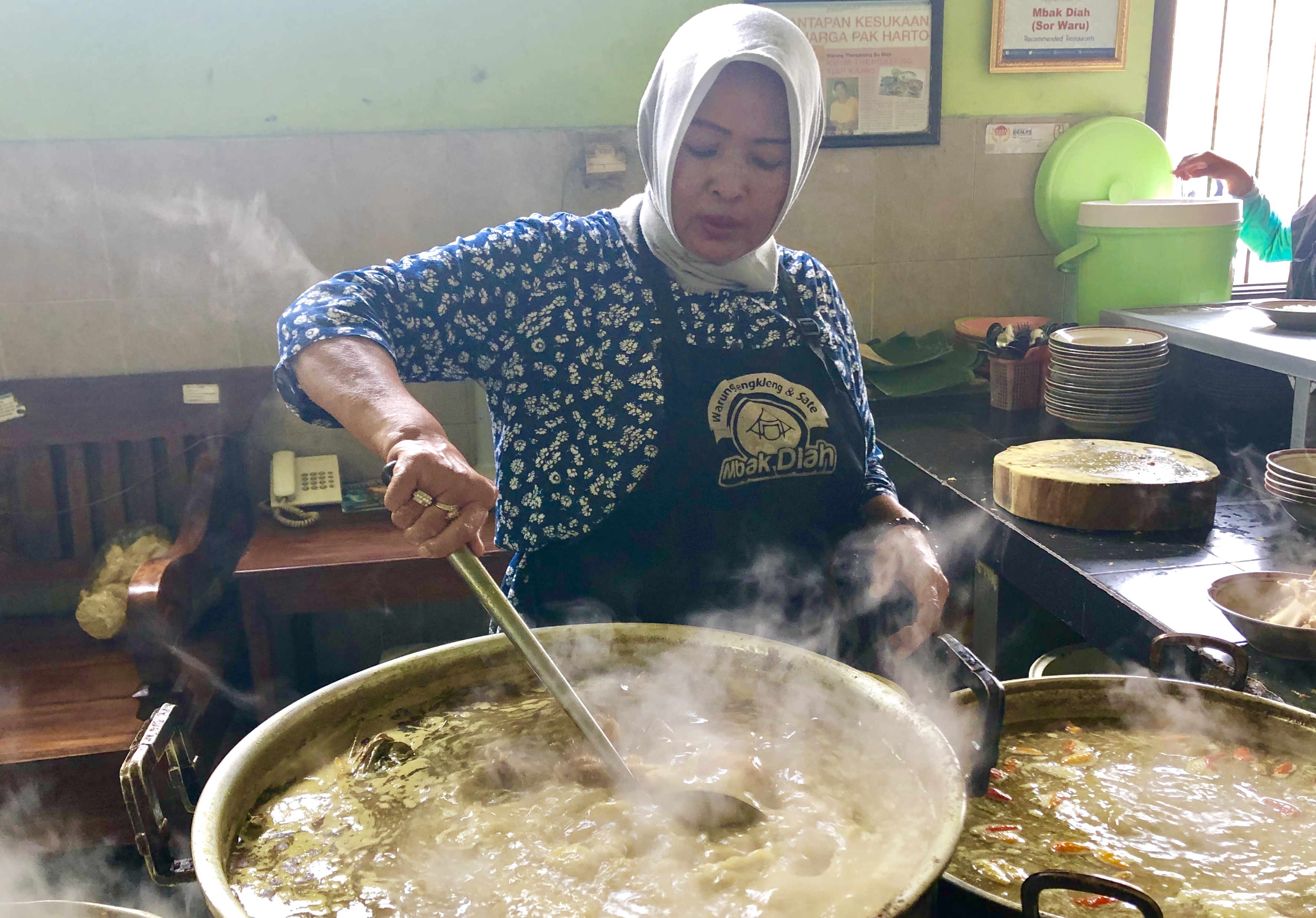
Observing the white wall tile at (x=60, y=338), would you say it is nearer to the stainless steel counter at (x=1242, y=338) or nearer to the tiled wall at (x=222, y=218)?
the tiled wall at (x=222, y=218)

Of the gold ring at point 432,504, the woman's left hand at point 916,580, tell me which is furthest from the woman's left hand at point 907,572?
the gold ring at point 432,504

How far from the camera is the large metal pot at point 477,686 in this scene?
0.88 m

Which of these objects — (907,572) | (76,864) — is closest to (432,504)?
(907,572)

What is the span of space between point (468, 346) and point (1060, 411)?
2302 mm

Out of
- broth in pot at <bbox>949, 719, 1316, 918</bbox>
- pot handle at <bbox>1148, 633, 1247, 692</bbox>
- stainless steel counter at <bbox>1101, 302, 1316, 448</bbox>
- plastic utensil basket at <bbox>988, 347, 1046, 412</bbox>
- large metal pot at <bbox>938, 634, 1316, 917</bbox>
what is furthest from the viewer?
plastic utensil basket at <bbox>988, 347, 1046, 412</bbox>

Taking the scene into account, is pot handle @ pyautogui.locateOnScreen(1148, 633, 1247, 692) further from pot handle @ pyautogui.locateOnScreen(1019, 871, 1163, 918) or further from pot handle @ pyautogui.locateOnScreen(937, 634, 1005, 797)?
pot handle @ pyautogui.locateOnScreen(1019, 871, 1163, 918)

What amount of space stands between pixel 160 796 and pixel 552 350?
3.18ft

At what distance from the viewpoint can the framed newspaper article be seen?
12.1 ft

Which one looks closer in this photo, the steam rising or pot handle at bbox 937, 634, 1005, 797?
pot handle at bbox 937, 634, 1005, 797

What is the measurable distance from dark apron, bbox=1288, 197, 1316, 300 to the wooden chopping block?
181 centimetres

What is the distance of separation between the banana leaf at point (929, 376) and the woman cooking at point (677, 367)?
1831 mm

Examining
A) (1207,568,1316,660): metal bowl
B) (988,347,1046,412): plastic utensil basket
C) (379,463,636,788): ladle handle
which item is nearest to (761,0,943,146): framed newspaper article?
(988,347,1046,412): plastic utensil basket

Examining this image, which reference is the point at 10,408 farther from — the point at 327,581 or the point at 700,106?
the point at 700,106

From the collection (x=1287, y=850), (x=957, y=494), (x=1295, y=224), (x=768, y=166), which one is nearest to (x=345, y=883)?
(x=1287, y=850)
